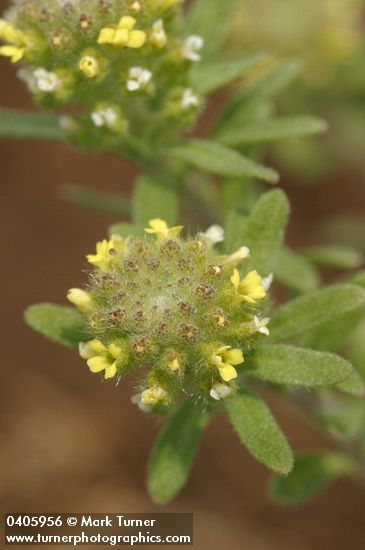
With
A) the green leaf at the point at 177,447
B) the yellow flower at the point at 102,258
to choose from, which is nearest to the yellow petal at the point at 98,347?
the yellow flower at the point at 102,258

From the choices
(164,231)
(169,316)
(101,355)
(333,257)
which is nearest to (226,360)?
(169,316)

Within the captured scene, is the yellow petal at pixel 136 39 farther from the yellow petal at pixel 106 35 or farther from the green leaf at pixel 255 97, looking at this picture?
the green leaf at pixel 255 97

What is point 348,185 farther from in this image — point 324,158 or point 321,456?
point 321,456

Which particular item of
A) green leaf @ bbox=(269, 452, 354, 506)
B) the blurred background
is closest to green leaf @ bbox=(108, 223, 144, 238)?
green leaf @ bbox=(269, 452, 354, 506)

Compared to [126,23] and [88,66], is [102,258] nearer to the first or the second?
[88,66]

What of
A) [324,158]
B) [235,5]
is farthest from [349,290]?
[324,158]

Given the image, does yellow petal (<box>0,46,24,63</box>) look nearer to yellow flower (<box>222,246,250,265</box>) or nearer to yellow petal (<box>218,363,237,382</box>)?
yellow flower (<box>222,246,250,265</box>)

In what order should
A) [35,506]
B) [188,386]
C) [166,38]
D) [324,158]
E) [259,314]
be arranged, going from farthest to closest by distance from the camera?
[324,158] < [35,506] < [166,38] < [188,386] < [259,314]
